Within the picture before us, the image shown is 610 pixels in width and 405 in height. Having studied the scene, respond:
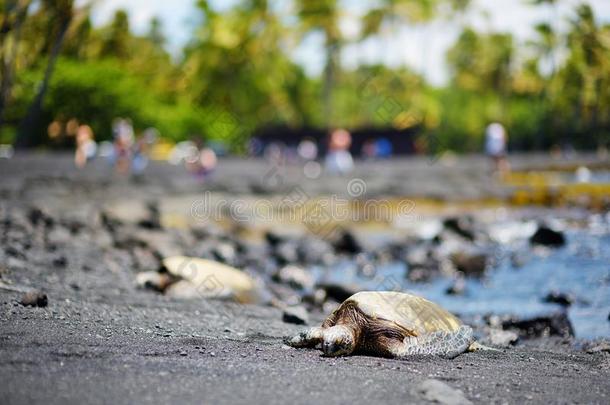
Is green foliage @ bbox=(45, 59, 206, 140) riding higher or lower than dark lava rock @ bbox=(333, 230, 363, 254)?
higher

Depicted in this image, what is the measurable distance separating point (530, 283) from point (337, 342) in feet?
18.9

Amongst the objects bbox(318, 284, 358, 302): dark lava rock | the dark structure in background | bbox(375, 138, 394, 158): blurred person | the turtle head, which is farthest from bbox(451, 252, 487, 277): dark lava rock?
the dark structure in background

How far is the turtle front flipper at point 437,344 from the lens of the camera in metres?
4.18

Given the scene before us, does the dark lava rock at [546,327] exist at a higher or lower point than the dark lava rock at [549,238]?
lower

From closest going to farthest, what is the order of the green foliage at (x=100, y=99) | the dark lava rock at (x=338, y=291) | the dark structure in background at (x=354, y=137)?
the dark lava rock at (x=338, y=291)
the green foliage at (x=100, y=99)
the dark structure in background at (x=354, y=137)

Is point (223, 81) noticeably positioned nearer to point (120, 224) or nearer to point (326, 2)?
point (326, 2)

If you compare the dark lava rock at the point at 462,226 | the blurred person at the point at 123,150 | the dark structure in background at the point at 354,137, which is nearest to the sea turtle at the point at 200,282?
the dark lava rock at the point at 462,226

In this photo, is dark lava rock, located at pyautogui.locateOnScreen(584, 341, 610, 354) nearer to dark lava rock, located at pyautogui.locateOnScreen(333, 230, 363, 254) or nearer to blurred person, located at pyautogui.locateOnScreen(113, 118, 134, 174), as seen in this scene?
dark lava rock, located at pyautogui.locateOnScreen(333, 230, 363, 254)

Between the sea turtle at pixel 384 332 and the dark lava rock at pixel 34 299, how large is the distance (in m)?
1.84

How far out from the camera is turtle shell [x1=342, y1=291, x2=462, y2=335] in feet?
14.1

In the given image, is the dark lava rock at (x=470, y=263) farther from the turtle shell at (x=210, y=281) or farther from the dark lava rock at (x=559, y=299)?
the turtle shell at (x=210, y=281)

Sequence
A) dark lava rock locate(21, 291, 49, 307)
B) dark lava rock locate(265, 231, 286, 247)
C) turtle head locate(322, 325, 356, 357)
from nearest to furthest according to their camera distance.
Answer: turtle head locate(322, 325, 356, 357), dark lava rock locate(21, 291, 49, 307), dark lava rock locate(265, 231, 286, 247)

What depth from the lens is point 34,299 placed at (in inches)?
185

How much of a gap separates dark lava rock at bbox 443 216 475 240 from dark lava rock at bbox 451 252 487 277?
225 centimetres
